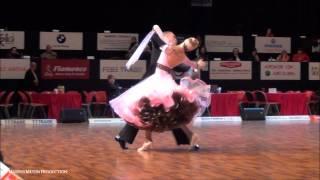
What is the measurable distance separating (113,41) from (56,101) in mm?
2541

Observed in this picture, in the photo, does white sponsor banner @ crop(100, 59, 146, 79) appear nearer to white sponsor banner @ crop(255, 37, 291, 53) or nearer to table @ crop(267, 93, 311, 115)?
table @ crop(267, 93, 311, 115)

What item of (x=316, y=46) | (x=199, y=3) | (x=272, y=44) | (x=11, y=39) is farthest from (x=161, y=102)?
(x=316, y=46)

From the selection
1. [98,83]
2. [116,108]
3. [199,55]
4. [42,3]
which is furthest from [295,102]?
[116,108]

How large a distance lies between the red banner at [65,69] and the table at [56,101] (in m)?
0.76

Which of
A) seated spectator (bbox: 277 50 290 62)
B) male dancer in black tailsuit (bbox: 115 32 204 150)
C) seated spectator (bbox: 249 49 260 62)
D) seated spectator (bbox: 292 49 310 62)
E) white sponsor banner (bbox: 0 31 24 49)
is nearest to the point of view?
male dancer in black tailsuit (bbox: 115 32 204 150)

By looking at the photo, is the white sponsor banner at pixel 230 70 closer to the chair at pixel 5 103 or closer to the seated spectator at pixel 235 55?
the seated spectator at pixel 235 55

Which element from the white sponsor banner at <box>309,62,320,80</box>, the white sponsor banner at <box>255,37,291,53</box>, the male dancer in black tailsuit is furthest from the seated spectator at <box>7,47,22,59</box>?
the white sponsor banner at <box>309,62,320,80</box>

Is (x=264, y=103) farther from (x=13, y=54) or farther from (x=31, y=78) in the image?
(x=13, y=54)

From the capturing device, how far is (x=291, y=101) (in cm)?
1609

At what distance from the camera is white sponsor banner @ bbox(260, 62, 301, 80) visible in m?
16.5

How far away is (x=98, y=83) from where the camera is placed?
15.2m

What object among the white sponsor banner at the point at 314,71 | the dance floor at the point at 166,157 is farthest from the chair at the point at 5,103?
the white sponsor banner at the point at 314,71

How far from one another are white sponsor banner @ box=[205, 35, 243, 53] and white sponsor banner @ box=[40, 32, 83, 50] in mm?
3725

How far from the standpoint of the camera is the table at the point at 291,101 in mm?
15953
